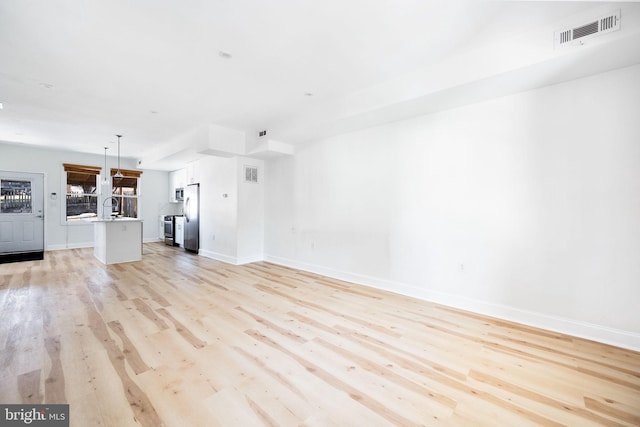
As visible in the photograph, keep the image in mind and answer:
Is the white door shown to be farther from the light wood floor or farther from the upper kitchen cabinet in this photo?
the light wood floor

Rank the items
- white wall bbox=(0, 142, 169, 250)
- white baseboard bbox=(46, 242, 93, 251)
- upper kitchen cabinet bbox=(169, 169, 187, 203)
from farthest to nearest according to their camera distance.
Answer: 1. upper kitchen cabinet bbox=(169, 169, 187, 203)
2. white baseboard bbox=(46, 242, 93, 251)
3. white wall bbox=(0, 142, 169, 250)

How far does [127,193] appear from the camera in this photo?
8.69 meters

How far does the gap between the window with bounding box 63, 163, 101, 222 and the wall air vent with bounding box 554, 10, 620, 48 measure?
414 inches

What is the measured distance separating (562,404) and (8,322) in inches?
203

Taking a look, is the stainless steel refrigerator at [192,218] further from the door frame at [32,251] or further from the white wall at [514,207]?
the white wall at [514,207]

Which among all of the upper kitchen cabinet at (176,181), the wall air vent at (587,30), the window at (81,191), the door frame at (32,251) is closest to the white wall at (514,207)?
the wall air vent at (587,30)

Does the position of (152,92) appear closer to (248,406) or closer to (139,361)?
(139,361)

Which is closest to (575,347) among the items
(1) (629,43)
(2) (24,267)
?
(1) (629,43)

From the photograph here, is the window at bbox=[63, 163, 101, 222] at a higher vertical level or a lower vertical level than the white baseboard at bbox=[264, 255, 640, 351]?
higher

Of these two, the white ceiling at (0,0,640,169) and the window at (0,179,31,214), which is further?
the window at (0,179,31,214)

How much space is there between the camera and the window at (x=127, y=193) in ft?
27.7

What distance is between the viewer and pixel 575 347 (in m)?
2.47

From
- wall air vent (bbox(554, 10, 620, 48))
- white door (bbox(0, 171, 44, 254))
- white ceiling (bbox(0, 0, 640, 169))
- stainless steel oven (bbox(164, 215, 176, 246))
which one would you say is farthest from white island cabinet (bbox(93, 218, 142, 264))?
wall air vent (bbox(554, 10, 620, 48))

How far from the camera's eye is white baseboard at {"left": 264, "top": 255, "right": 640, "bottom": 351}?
250 centimetres
